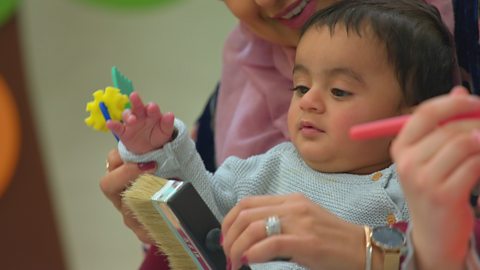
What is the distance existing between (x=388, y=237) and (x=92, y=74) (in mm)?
1885

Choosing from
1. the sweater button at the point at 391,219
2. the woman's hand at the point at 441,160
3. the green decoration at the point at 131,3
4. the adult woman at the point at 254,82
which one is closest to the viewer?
the woman's hand at the point at 441,160

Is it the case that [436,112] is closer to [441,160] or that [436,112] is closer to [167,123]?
[441,160]

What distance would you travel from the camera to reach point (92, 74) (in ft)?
7.89

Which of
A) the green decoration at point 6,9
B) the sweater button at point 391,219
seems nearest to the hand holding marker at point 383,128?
the sweater button at point 391,219

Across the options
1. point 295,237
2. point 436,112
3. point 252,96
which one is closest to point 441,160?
point 436,112

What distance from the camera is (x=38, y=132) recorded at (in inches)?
88.7

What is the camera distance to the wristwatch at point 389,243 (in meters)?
0.62

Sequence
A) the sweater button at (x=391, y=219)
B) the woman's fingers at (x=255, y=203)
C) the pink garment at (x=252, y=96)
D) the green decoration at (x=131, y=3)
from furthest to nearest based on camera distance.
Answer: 1. the green decoration at (x=131, y=3)
2. the pink garment at (x=252, y=96)
3. the sweater button at (x=391, y=219)
4. the woman's fingers at (x=255, y=203)

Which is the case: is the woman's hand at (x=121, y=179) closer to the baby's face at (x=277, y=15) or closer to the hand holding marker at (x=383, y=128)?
the baby's face at (x=277, y=15)

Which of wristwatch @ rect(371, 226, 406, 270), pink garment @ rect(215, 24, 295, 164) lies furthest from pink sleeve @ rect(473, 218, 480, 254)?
pink garment @ rect(215, 24, 295, 164)

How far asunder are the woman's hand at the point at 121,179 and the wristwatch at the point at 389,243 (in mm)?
298

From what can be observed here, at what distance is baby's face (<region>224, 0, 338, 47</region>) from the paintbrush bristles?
0.96 feet

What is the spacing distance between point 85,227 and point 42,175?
0.19 m

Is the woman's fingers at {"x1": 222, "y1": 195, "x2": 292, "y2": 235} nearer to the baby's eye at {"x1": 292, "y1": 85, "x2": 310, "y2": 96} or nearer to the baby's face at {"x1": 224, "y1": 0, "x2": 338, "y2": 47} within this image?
the baby's eye at {"x1": 292, "y1": 85, "x2": 310, "y2": 96}
